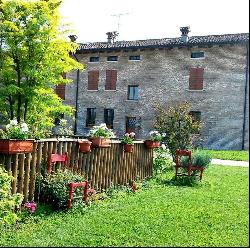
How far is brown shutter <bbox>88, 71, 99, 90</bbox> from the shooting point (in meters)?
32.3

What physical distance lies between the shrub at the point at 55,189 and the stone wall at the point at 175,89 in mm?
21304

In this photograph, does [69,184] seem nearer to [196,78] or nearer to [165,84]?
[196,78]

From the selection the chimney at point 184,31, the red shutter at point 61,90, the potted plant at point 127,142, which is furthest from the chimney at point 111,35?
the potted plant at point 127,142

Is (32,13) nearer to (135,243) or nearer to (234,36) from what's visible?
(135,243)

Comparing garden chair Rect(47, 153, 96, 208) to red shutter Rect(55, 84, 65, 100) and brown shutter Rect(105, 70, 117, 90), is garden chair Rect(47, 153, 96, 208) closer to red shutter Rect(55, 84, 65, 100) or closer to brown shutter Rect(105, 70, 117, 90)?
brown shutter Rect(105, 70, 117, 90)

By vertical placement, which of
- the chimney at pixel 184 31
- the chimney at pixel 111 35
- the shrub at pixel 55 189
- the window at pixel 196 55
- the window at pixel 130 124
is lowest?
the shrub at pixel 55 189

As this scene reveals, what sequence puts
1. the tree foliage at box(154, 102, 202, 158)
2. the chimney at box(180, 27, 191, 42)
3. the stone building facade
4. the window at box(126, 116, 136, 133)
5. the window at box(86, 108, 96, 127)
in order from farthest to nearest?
the window at box(86, 108, 96, 127) → the window at box(126, 116, 136, 133) → the chimney at box(180, 27, 191, 42) → the stone building facade → the tree foliage at box(154, 102, 202, 158)

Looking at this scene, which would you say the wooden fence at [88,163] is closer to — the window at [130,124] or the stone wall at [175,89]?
the stone wall at [175,89]

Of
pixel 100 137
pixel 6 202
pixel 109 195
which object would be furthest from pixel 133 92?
pixel 6 202

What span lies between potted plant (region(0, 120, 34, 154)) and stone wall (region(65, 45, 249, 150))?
22.2 meters

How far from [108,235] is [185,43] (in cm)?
2443

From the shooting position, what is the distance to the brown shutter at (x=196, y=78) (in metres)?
28.2

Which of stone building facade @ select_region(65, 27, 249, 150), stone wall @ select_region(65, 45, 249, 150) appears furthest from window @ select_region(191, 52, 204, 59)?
stone wall @ select_region(65, 45, 249, 150)

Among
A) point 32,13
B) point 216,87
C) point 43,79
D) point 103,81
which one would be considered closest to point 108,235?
point 43,79
